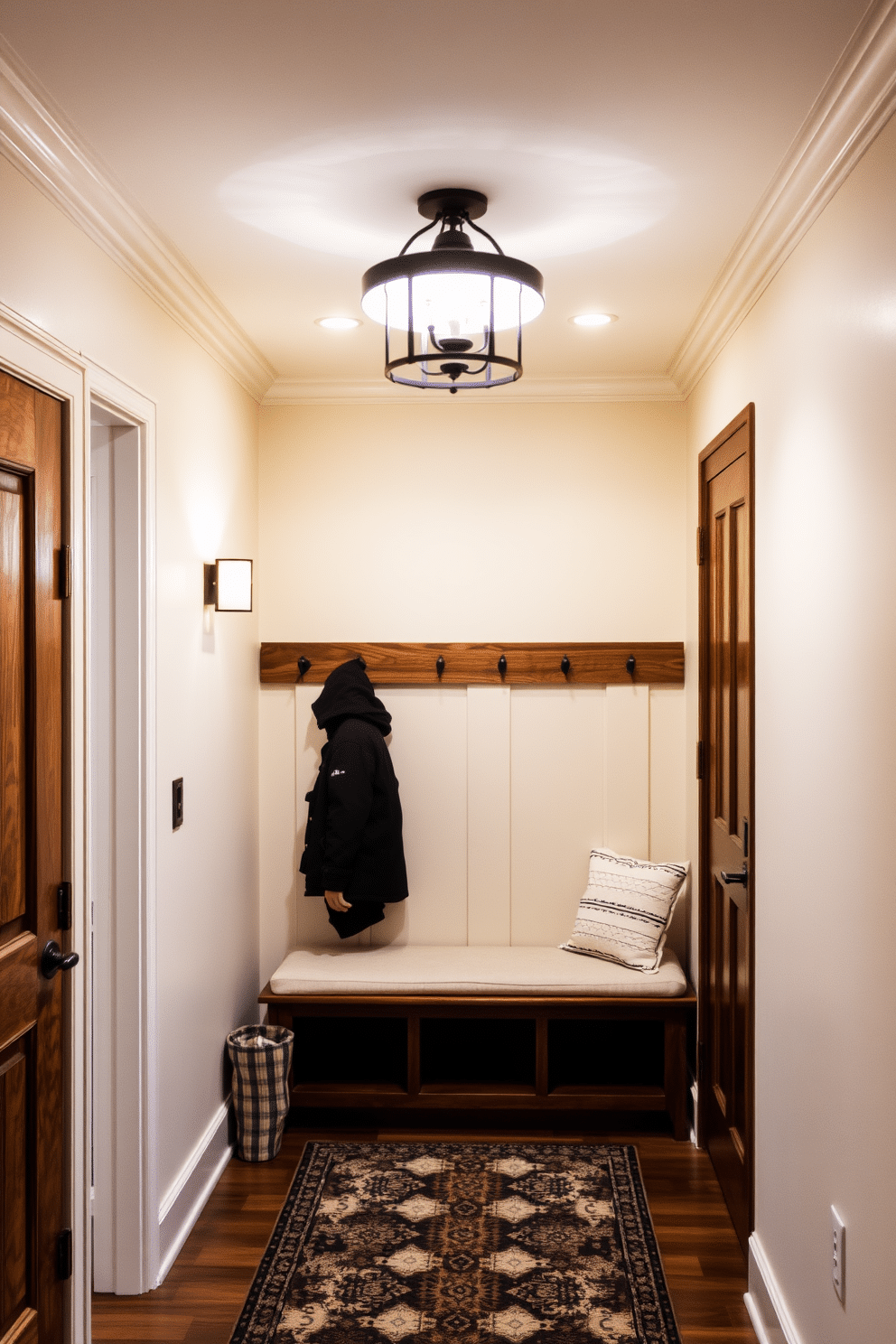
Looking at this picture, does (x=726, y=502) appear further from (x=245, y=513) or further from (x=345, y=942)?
(x=345, y=942)

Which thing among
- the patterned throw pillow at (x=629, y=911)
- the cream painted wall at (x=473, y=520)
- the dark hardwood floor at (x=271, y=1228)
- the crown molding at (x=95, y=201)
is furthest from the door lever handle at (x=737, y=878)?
the crown molding at (x=95, y=201)

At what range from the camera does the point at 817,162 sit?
2.03 meters

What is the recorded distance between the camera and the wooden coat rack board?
400 centimetres

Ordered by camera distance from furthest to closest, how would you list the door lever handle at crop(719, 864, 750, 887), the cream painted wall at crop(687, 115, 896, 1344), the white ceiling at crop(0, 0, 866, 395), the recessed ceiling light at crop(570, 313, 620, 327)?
the recessed ceiling light at crop(570, 313, 620, 327)
the door lever handle at crop(719, 864, 750, 887)
the cream painted wall at crop(687, 115, 896, 1344)
the white ceiling at crop(0, 0, 866, 395)

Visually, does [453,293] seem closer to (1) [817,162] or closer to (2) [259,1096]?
(1) [817,162]

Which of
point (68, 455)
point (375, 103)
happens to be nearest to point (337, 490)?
point (68, 455)

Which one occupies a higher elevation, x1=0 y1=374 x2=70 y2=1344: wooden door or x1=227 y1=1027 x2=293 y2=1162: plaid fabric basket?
x1=0 y1=374 x2=70 y2=1344: wooden door

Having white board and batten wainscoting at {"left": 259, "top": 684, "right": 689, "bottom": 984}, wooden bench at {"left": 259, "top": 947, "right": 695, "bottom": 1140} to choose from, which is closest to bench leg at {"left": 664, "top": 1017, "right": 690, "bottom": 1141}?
wooden bench at {"left": 259, "top": 947, "right": 695, "bottom": 1140}

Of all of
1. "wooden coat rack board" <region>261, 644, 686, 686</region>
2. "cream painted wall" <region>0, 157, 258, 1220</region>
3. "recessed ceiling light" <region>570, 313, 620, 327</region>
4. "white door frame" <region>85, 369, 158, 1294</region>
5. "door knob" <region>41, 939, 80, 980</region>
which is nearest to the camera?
"door knob" <region>41, 939, 80, 980</region>

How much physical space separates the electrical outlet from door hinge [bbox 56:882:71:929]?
162 cm

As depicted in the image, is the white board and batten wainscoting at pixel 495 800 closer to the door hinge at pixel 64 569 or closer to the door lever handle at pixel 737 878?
the door lever handle at pixel 737 878

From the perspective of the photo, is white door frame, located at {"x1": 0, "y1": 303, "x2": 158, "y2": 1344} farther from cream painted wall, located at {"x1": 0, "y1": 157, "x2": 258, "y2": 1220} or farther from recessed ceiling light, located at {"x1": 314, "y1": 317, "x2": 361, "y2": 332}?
recessed ceiling light, located at {"x1": 314, "y1": 317, "x2": 361, "y2": 332}

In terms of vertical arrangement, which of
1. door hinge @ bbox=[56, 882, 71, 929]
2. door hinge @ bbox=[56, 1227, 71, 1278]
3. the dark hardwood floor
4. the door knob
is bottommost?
the dark hardwood floor

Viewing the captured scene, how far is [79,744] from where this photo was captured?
2238 mm
